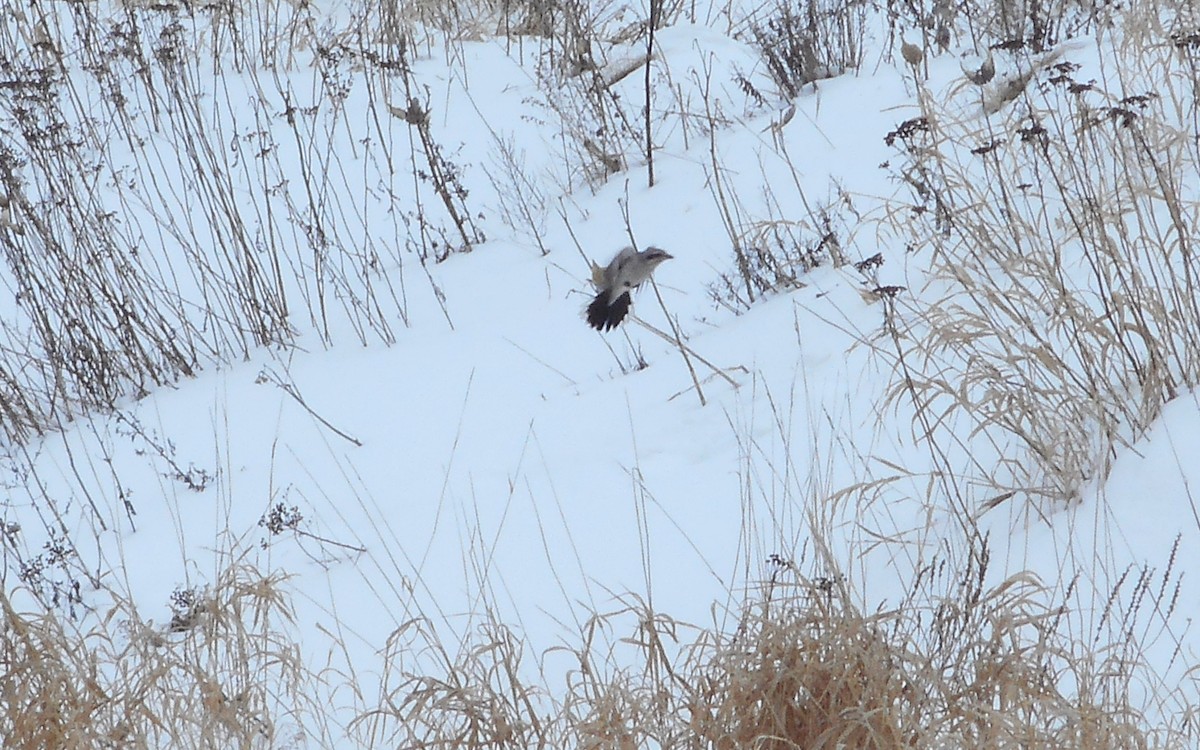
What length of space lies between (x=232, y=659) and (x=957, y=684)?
55.4 inches

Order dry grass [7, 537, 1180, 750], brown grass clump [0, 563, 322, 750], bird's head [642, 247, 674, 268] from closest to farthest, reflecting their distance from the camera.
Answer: dry grass [7, 537, 1180, 750] < brown grass clump [0, 563, 322, 750] < bird's head [642, 247, 674, 268]

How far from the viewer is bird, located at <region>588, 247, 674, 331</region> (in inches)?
114

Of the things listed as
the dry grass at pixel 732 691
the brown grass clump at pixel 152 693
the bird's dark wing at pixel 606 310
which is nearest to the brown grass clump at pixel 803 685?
the dry grass at pixel 732 691

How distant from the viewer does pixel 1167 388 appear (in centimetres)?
278

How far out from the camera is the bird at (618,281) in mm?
2900

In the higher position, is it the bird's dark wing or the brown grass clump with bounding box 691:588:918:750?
the bird's dark wing

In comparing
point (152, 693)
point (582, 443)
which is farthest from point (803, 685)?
point (582, 443)

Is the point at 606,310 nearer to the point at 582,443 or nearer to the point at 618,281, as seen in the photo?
the point at 618,281

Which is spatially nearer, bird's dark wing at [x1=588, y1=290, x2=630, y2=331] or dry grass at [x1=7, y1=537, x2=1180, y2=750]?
dry grass at [x1=7, y1=537, x2=1180, y2=750]

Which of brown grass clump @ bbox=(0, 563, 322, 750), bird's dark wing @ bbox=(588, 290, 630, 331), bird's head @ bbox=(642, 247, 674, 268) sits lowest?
brown grass clump @ bbox=(0, 563, 322, 750)

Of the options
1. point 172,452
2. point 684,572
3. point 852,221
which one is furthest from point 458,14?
point 684,572

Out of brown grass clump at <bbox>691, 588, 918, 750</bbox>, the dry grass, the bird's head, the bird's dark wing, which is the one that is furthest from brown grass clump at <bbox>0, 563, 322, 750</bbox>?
the bird's head

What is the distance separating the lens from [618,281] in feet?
9.63

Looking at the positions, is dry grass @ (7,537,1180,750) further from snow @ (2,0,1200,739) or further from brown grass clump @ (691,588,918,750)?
snow @ (2,0,1200,739)
